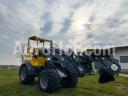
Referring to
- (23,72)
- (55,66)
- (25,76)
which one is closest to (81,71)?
(55,66)

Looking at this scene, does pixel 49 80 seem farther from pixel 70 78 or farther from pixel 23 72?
pixel 23 72

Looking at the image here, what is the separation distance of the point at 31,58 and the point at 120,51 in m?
28.1

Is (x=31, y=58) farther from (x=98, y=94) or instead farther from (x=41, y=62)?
(x=98, y=94)

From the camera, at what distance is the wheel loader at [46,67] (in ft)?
47.6

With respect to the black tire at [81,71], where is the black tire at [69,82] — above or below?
below

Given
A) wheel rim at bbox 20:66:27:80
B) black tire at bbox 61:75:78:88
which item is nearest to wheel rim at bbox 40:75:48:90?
black tire at bbox 61:75:78:88

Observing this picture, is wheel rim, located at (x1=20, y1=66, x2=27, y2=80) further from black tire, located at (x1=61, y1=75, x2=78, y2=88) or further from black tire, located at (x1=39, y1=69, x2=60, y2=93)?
black tire, located at (x1=61, y1=75, x2=78, y2=88)

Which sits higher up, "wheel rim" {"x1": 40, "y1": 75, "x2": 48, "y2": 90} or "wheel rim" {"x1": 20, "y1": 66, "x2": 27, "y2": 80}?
"wheel rim" {"x1": 20, "y1": 66, "x2": 27, "y2": 80}

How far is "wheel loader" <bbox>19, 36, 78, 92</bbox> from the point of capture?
47.6 feet

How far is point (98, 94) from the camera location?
51.4ft

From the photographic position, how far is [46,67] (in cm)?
1572

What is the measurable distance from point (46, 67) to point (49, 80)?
1.51m

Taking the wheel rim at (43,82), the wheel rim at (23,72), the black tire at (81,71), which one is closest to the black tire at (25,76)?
the wheel rim at (23,72)

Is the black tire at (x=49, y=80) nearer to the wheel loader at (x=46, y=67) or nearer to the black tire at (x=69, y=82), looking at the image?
the wheel loader at (x=46, y=67)
